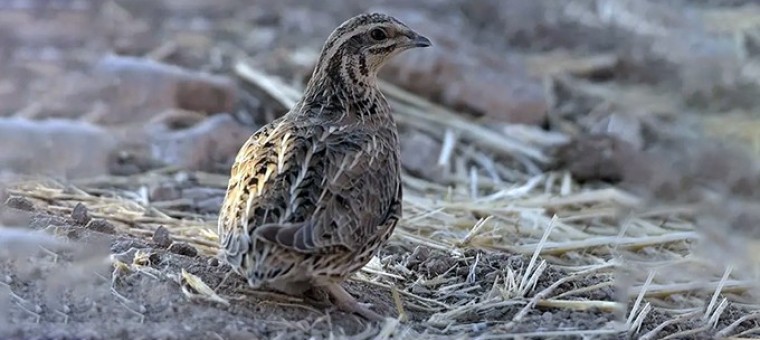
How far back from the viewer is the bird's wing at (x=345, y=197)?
170 inches

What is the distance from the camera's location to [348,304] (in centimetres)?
470

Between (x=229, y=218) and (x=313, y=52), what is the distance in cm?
574

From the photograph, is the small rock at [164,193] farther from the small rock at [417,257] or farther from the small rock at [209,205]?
the small rock at [417,257]

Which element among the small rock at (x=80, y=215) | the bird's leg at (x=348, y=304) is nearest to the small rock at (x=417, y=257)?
the bird's leg at (x=348, y=304)

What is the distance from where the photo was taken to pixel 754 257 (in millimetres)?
5824

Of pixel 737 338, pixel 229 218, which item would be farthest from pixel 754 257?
pixel 229 218

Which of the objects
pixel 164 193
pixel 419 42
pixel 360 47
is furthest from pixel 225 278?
pixel 164 193

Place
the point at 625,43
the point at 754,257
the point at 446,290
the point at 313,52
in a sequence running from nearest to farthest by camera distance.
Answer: the point at 446,290
the point at 754,257
the point at 313,52
the point at 625,43

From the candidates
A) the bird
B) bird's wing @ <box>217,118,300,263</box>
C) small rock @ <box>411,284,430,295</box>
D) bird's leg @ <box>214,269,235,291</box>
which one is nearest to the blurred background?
small rock @ <box>411,284,430,295</box>

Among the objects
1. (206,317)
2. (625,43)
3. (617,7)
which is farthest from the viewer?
(617,7)

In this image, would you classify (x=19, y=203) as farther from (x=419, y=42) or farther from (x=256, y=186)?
(x=419, y=42)

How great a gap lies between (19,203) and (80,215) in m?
0.32

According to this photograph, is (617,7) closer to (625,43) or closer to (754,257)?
(625,43)

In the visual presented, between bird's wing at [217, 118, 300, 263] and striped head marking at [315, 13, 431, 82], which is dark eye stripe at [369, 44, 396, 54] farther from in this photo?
bird's wing at [217, 118, 300, 263]
